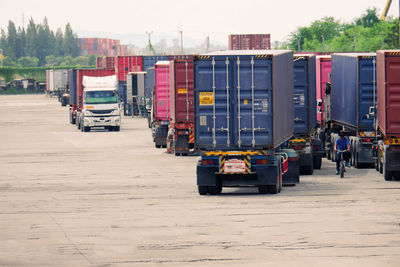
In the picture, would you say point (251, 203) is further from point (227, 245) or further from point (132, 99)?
point (132, 99)

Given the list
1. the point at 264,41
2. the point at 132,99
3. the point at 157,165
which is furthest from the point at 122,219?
the point at 264,41

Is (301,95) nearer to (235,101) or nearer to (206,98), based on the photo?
(235,101)

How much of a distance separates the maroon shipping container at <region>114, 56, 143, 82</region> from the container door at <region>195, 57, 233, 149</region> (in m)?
69.7

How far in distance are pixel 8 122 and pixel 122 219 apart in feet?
177

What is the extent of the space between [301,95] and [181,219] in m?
11.6

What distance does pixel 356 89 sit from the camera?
31.3m

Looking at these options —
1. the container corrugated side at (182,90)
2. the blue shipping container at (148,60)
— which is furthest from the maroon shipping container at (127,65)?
the container corrugated side at (182,90)

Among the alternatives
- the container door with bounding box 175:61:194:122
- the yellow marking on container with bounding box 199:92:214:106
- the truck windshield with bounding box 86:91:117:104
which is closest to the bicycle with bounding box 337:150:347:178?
the yellow marking on container with bounding box 199:92:214:106

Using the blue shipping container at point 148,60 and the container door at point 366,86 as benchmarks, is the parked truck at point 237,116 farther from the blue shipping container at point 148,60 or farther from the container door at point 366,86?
the blue shipping container at point 148,60

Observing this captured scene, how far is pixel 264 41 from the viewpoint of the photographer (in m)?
144

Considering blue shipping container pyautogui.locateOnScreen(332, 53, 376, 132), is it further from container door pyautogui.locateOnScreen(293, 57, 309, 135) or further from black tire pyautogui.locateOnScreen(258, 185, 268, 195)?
black tire pyautogui.locateOnScreen(258, 185, 268, 195)

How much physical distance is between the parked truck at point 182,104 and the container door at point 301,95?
664cm

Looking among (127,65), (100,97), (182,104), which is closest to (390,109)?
(182,104)

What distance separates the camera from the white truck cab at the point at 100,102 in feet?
185
